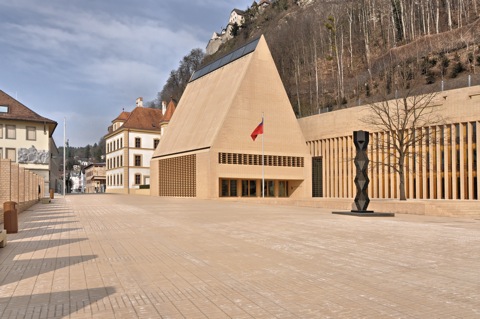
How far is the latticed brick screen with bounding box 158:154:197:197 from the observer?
43469mm

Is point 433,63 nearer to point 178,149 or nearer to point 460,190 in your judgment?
point 460,190

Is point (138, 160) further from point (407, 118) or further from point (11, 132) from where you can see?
point (407, 118)

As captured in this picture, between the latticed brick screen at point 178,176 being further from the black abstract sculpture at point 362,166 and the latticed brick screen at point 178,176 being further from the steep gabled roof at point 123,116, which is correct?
the steep gabled roof at point 123,116

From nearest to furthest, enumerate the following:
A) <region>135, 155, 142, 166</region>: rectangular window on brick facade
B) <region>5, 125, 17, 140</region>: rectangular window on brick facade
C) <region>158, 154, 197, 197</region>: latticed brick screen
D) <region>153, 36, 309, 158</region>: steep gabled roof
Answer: <region>153, 36, 309, 158</region>: steep gabled roof
<region>158, 154, 197, 197</region>: latticed brick screen
<region>5, 125, 17, 140</region>: rectangular window on brick facade
<region>135, 155, 142, 166</region>: rectangular window on brick facade

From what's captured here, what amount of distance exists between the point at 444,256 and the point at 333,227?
5.86 metres

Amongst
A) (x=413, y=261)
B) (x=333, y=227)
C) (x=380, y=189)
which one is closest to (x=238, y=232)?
(x=333, y=227)

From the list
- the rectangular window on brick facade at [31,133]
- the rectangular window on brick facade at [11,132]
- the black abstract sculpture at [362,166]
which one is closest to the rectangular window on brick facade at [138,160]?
the rectangular window on brick facade at [31,133]

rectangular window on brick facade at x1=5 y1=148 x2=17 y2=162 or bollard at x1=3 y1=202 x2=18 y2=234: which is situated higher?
rectangular window on brick facade at x1=5 y1=148 x2=17 y2=162

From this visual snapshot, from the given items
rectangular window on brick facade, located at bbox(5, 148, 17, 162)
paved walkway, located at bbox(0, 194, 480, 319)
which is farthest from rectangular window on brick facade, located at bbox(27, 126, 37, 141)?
paved walkway, located at bbox(0, 194, 480, 319)

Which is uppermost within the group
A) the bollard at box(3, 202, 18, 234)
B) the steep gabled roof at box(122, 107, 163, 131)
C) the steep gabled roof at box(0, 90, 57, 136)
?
the steep gabled roof at box(122, 107, 163, 131)

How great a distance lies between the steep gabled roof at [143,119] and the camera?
73.8 m

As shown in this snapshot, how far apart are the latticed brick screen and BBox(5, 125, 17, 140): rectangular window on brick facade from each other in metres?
16.2

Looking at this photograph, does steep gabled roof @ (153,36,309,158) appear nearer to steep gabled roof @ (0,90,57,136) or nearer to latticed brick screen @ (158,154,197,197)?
latticed brick screen @ (158,154,197,197)

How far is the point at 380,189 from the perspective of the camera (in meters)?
37.8
